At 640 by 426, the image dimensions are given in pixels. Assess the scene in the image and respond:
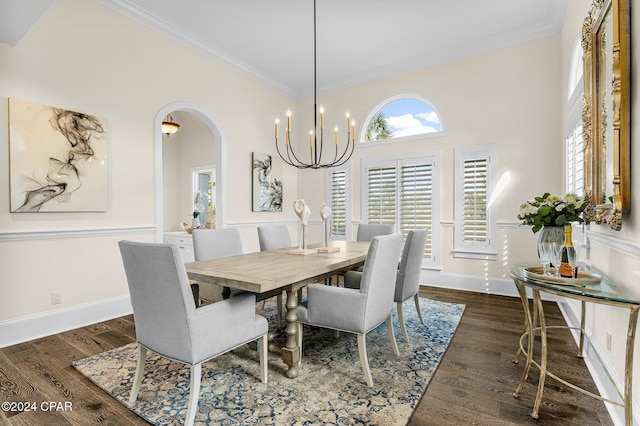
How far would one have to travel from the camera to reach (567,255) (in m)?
1.89

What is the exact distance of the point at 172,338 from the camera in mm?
1660

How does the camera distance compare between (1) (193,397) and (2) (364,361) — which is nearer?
(1) (193,397)

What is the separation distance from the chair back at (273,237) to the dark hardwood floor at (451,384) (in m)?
1.47

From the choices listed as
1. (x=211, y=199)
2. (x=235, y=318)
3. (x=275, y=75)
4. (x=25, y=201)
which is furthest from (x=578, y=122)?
(x=211, y=199)

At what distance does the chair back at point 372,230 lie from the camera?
12.4ft

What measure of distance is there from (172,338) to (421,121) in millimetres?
4356

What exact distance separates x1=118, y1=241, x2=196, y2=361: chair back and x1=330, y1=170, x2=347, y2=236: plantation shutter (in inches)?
151

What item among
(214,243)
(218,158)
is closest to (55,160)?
(214,243)

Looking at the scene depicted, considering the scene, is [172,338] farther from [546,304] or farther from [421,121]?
[421,121]

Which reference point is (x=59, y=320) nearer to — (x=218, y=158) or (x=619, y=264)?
(x=218, y=158)

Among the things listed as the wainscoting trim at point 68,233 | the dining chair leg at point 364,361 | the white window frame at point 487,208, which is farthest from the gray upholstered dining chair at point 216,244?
the white window frame at point 487,208

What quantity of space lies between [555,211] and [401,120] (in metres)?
3.31

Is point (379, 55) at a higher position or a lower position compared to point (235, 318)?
higher

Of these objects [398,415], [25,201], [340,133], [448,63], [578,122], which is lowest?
[398,415]
